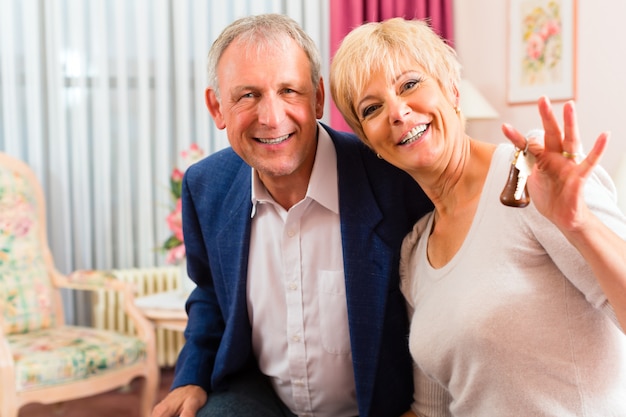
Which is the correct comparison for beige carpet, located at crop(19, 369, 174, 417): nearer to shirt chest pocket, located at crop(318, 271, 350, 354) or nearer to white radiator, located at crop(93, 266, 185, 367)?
white radiator, located at crop(93, 266, 185, 367)

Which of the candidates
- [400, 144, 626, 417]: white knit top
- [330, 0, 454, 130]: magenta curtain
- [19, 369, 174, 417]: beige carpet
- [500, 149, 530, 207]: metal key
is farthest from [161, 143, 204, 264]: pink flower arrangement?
[500, 149, 530, 207]: metal key

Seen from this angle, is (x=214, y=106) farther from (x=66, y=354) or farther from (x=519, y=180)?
(x=66, y=354)

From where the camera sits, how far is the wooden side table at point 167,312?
2.92 meters

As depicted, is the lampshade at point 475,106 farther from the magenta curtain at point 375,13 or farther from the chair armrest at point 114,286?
the chair armrest at point 114,286

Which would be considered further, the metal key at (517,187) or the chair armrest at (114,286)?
the chair armrest at (114,286)

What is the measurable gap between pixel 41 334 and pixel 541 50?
103 inches

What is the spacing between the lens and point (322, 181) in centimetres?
155

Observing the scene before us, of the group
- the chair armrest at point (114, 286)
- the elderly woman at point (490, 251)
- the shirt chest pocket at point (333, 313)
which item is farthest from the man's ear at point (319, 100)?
the chair armrest at point (114, 286)

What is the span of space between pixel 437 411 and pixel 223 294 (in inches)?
22.3

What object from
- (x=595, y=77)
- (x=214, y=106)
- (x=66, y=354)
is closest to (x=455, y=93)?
(x=214, y=106)

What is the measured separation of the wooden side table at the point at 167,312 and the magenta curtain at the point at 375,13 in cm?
141

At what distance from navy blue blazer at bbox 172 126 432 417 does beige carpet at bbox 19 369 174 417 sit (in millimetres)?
1723

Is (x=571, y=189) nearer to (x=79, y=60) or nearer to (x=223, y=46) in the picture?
(x=223, y=46)

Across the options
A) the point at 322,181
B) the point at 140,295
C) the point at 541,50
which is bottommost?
the point at 140,295
